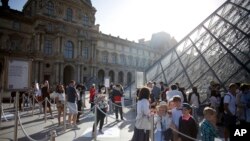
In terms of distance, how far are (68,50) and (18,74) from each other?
3012 cm

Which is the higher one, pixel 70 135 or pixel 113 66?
pixel 113 66

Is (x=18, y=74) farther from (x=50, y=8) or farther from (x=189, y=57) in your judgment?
(x=50, y=8)

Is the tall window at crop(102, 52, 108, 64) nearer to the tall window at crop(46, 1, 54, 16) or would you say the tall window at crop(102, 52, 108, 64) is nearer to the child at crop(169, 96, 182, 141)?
the tall window at crop(46, 1, 54, 16)

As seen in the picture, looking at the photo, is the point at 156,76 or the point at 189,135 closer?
the point at 189,135

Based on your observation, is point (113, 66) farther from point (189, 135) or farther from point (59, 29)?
point (189, 135)

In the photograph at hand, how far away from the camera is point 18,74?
6090 mm

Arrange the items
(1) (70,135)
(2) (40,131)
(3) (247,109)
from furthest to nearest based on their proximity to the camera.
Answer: (2) (40,131), (1) (70,135), (3) (247,109)

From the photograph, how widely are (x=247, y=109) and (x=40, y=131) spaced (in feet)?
19.0

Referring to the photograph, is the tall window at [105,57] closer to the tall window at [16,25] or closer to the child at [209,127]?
the tall window at [16,25]

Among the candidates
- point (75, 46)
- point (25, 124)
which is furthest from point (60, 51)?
point (25, 124)

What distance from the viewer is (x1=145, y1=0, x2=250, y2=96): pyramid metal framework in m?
9.94

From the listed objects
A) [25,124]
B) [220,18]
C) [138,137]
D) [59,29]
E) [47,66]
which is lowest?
[25,124]

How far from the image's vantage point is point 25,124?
27.3 feet

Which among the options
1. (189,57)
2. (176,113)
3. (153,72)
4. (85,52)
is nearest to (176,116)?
(176,113)
